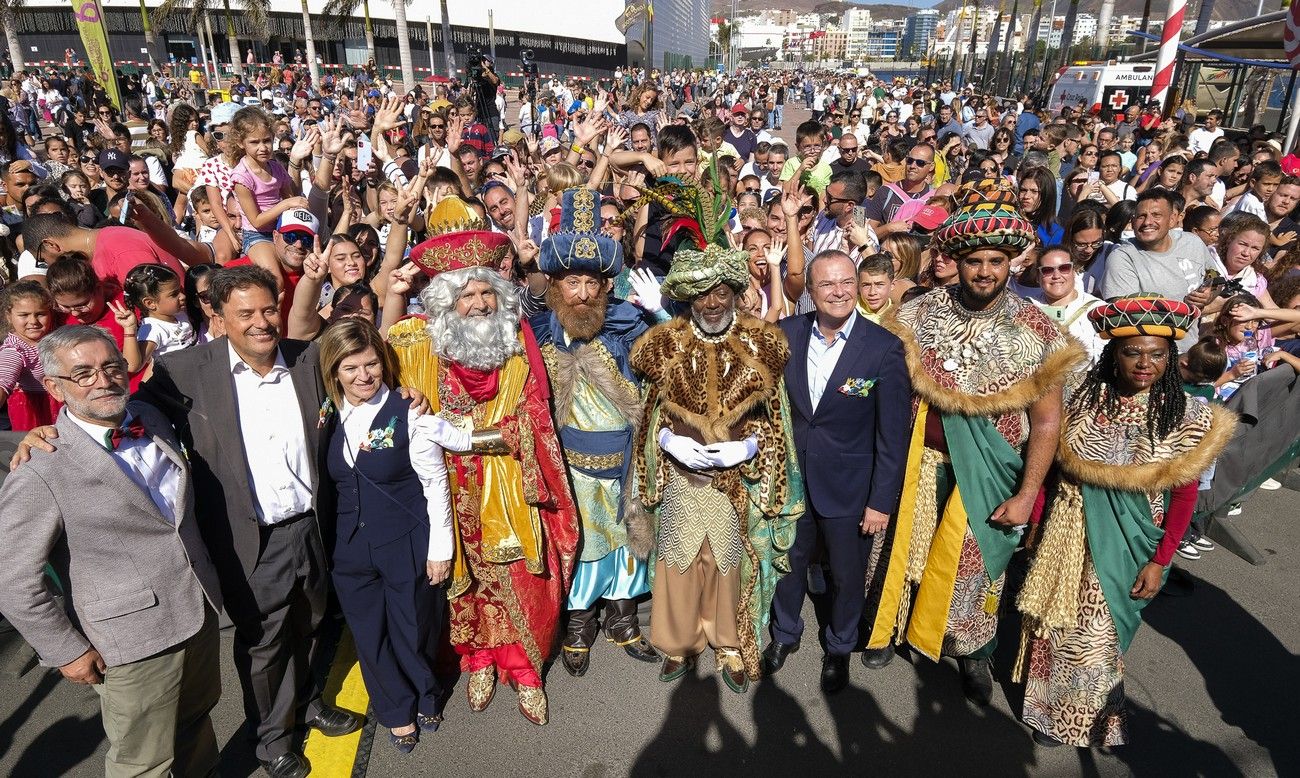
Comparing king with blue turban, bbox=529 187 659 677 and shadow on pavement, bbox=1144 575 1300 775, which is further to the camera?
king with blue turban, bbox=529 187 659 677

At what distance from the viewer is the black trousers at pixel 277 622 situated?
9.73ft

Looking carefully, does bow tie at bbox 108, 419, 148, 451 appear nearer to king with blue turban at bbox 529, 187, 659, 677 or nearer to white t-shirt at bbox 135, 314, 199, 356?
white t-shirt at bbox 135, 314, 199, 356

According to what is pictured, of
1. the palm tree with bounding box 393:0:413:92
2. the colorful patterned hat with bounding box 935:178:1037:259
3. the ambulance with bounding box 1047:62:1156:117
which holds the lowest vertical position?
the colorful patterned hat with bounding box 935:178:1037:259

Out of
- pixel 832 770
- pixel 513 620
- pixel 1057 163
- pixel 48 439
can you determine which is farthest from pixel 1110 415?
pixel 1057 163

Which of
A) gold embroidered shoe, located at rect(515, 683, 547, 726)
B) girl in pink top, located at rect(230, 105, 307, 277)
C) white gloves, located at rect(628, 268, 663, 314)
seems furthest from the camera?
girl in pink top, located at rect(230, 105, 307, 277)

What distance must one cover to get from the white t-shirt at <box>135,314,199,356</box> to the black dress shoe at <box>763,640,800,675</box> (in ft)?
11.5

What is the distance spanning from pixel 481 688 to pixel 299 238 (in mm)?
3018

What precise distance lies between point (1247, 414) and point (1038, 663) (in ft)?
8.09

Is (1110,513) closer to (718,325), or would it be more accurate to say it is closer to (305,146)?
(718,325)

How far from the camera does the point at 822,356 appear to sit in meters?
3.30

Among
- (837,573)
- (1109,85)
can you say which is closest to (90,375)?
(837,573)

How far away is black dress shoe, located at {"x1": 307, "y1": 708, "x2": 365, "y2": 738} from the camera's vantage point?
11.1 ft

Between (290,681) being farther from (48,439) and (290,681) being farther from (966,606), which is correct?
(966,606)

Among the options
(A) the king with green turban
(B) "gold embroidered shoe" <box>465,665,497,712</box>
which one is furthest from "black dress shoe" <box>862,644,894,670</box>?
(B) "gold embroidered shoe" <box>465,665,497,712</box>
